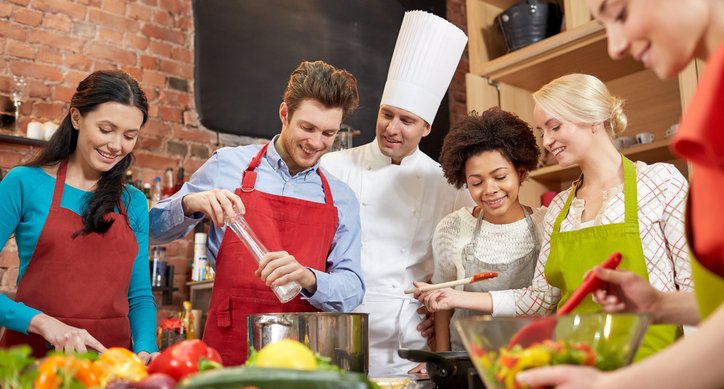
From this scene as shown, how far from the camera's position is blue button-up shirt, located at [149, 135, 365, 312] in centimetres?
180

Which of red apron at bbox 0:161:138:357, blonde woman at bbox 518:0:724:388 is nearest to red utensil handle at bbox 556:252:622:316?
blonde woman at bbox 518:0:724:388

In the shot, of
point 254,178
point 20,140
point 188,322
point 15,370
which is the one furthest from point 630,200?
point 20,140

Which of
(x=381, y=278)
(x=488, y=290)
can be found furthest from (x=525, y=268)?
(x=381, y=278)

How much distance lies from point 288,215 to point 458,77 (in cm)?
300

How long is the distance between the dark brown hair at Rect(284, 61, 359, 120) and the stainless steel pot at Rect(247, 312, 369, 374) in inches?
32.1

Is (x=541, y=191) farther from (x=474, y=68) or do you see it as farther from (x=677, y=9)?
(x=677, y=9)

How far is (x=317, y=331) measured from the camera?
1.22 meters

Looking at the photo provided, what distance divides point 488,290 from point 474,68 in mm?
1567


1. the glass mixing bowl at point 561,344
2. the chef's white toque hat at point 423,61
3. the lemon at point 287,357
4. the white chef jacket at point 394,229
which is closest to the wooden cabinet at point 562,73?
the chef's white toque hat at point 423,61

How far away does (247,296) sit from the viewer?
69.9 inches

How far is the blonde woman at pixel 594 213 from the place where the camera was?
1.53 metres

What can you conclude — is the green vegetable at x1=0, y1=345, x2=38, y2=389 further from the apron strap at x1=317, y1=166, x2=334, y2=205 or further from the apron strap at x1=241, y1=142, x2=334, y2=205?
the apron strap at x1=317, y1=166, x2=334, y2=205

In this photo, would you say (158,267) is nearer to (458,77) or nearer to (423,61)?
(423,61)

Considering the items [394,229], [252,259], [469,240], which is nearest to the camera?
[252,259]
